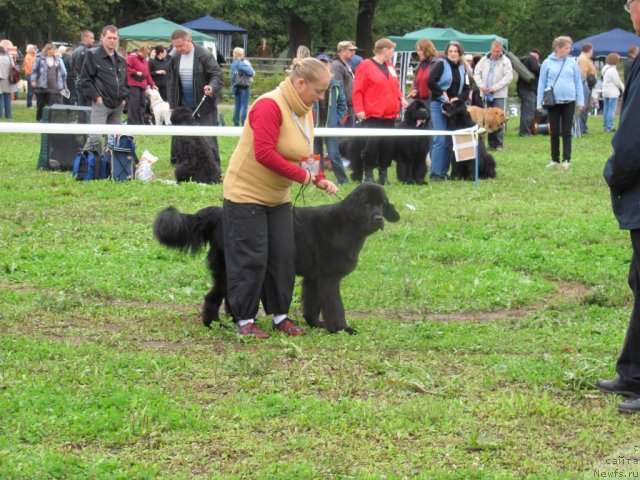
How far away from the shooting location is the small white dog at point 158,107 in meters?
19.8

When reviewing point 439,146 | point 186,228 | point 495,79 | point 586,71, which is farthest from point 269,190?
point 586,71

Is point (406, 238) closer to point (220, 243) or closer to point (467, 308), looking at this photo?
point (467, 308)

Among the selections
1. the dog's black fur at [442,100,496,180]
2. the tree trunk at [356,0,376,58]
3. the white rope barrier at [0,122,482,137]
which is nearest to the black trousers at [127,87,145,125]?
the dog's black fur at [442,100,496,180]

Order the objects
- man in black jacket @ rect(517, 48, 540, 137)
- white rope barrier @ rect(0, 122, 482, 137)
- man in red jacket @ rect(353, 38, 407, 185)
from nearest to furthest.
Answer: white rope barrier @ rect(0, 122, 482, 137) → man in red jacket @ rect(353, 38, 407, 185) → man in black jacket @ rect(517, 48, 540, 137)

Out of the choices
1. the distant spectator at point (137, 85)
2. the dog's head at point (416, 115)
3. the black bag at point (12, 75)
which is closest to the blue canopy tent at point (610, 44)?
the black bag at point (12, 75)

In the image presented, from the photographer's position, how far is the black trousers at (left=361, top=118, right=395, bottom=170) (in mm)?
13469

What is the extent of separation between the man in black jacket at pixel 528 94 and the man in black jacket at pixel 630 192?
1836 centimetres

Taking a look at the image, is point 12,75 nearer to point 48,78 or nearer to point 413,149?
point 48,78

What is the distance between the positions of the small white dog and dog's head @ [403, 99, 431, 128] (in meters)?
6.86

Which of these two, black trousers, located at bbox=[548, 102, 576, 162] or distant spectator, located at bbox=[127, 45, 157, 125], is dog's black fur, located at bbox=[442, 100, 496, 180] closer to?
black trousers, located at bbox=[548, 102, 576, 162]

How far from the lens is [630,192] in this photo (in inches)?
192

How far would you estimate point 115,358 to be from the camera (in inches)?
228

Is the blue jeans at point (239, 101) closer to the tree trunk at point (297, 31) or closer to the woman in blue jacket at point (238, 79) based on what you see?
the woman in blue jacket at point (238, 79)

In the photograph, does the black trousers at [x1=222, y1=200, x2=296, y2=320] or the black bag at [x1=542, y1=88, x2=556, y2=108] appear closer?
the black trousers at [x1=222, y1=200, x2=296, y2=320]
